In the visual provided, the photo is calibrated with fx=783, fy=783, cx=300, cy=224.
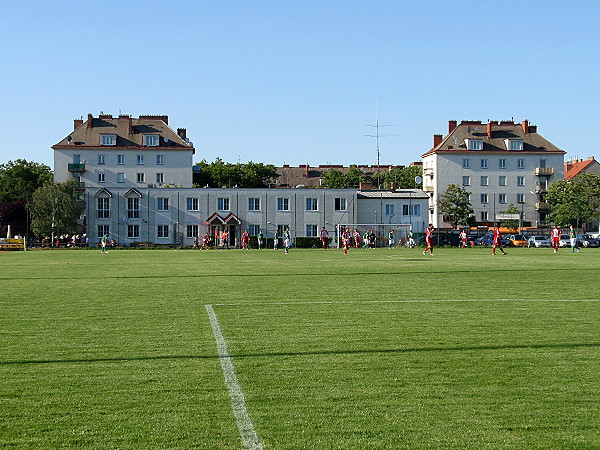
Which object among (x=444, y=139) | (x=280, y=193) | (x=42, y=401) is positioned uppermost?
(x=444, y=139)

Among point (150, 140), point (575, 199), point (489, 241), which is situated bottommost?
point (489, 241)

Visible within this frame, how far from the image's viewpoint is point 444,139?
109m

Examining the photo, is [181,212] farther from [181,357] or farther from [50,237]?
[181,357]

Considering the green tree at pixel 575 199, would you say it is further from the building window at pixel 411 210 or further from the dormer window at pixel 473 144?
the building window at pixel 411 210

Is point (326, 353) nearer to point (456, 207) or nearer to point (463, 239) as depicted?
point (463, 239)

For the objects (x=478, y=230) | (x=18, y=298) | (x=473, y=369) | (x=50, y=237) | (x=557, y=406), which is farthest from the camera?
(x=478, y=230)

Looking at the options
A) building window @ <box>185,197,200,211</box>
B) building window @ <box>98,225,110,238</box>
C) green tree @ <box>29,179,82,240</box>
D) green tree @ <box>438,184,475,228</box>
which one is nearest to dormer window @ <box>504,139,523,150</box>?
green tree @ <box>438,184,475,228</box>

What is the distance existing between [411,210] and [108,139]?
3914cm

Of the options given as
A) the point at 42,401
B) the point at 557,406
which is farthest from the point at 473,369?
the point at 42,401

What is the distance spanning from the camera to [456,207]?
330 ft

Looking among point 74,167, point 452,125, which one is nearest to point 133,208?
point 74,167

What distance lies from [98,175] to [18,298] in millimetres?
83724

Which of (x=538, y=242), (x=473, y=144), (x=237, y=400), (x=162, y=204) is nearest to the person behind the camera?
(x=237, y=400)

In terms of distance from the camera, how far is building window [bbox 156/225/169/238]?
281ft
